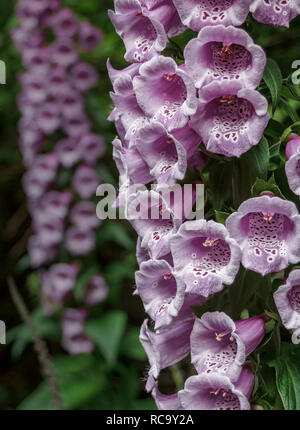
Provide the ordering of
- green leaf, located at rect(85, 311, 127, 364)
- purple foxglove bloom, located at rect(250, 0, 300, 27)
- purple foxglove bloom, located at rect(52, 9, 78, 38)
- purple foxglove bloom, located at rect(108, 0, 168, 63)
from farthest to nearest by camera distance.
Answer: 1. purple foxglove bloom, located at rect(52, 9, 78, 38)
2. green leaf, located at rect(85, 311, 127, 364)
3. purple foxglove bloom, located at rect(108, 0, 168, 63)
4. purple foxglove bloom, located at rect(250, 0, 300, 27)

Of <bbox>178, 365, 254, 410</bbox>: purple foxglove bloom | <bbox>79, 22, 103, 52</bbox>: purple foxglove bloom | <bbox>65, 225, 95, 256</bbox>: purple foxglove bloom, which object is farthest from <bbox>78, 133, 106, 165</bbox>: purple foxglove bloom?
<bbox>178, 365, 254, 410</bbox>: purple foxglove bloom

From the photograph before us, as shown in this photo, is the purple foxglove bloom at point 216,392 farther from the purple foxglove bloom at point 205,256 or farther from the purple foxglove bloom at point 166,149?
the purple foxglove bloom at point 166,149

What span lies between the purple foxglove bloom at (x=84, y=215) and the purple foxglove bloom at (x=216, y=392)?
2.10 m

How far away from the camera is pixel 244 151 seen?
121 cm

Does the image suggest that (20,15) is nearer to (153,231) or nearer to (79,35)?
(79,35)

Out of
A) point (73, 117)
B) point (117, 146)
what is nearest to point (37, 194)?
point (73, 117)

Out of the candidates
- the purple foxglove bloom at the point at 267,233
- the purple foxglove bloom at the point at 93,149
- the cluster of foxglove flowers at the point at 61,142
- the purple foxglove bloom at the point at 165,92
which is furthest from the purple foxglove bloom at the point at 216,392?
the purple foxglove bloom at the point at 93,149

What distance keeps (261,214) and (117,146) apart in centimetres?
35

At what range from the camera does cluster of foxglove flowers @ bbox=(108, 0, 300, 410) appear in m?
1.19

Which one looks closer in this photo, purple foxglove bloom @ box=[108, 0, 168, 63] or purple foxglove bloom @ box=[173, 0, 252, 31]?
purple foxglove bloom @ box=[173, 0, 252, 31]

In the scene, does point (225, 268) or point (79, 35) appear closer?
point (225, 268)

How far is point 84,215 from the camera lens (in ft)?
10.9

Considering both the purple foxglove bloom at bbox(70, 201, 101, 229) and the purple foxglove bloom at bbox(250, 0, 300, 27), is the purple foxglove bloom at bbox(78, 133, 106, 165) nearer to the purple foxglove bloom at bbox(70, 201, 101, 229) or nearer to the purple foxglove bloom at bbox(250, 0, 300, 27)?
the purple foxglove bloom at bbox(70, 201, 101, 229)

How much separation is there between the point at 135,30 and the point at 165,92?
165 millimetres
